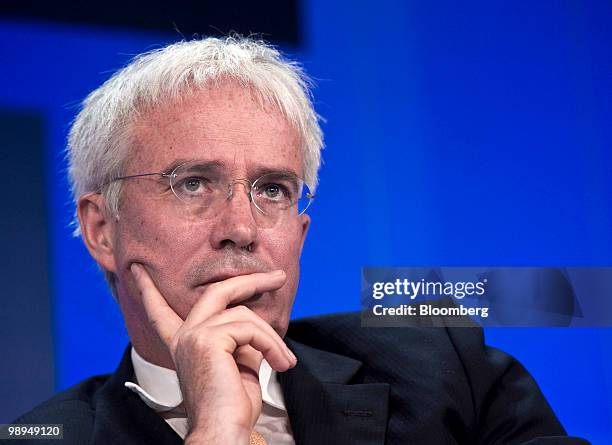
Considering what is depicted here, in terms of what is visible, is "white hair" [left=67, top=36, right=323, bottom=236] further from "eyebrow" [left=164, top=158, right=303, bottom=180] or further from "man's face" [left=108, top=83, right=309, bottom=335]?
"eyebrow" [left=164, top=158, right=303, bottom=180]

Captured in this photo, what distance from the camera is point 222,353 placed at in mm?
1885

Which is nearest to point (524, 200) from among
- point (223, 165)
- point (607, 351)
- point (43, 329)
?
point (607, 351)

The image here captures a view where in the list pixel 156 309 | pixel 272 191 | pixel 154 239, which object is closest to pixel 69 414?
pixel 156 309

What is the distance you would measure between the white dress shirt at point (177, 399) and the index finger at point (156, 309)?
207mm

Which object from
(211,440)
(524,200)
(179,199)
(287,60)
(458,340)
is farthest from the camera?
(524,200)

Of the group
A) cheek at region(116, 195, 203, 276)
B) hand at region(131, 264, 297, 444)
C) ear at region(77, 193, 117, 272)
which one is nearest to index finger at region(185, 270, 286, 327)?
hand at region(131, 264, 297, 444)

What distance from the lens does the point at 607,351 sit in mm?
2672

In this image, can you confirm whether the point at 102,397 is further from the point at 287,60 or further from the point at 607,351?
the point at 607,351

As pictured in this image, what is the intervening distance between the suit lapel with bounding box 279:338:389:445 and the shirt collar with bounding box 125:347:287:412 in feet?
0.13

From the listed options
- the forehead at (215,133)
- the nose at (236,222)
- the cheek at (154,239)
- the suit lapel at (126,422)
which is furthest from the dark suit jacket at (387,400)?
the forehead at (215,133)

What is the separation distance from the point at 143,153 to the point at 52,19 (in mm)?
686

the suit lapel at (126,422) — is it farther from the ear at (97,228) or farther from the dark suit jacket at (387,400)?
the ear at (97,228)

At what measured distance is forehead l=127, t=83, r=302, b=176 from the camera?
2195 millimetres

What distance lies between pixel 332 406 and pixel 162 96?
90 cm
